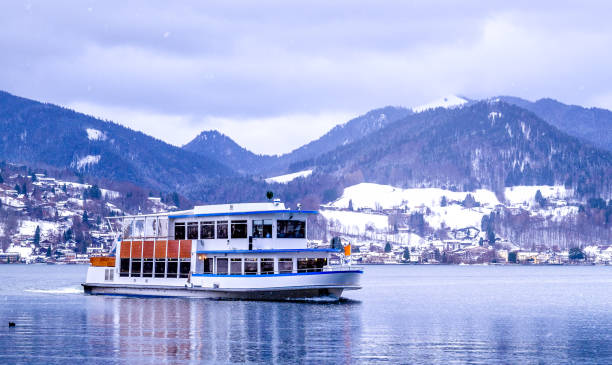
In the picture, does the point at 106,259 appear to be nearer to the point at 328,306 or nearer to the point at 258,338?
the point at 328,306

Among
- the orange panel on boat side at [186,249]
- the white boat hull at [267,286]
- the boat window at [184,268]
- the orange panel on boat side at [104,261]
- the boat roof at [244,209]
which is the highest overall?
the boat roof at [244,209]

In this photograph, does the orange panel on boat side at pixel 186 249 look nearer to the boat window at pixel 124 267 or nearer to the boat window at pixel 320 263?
the boat window at pixel 124 267

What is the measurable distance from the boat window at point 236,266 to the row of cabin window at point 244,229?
7.54ft

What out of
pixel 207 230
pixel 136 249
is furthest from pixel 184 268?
pixel 136 249

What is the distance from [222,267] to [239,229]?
404 centimetres

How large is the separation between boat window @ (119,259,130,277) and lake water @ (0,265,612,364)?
2.84m

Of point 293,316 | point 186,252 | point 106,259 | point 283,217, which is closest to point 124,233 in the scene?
point 106,259

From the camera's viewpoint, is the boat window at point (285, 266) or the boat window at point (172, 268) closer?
the boat window at point (285, 266)

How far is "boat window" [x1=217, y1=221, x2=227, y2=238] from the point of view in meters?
81.4

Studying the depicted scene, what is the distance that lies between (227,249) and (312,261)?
8.01 metres

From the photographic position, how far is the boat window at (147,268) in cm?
8731

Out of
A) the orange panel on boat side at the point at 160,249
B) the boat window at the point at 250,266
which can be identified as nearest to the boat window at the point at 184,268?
the orange panel on boat side at the point at 160,249

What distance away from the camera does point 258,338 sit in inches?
2189

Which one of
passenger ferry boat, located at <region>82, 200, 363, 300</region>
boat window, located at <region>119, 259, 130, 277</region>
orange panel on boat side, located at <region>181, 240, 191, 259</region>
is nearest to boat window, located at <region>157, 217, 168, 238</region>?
Answer: passenger ferry boat, located at <region>82, 200, 363, 300</region>
